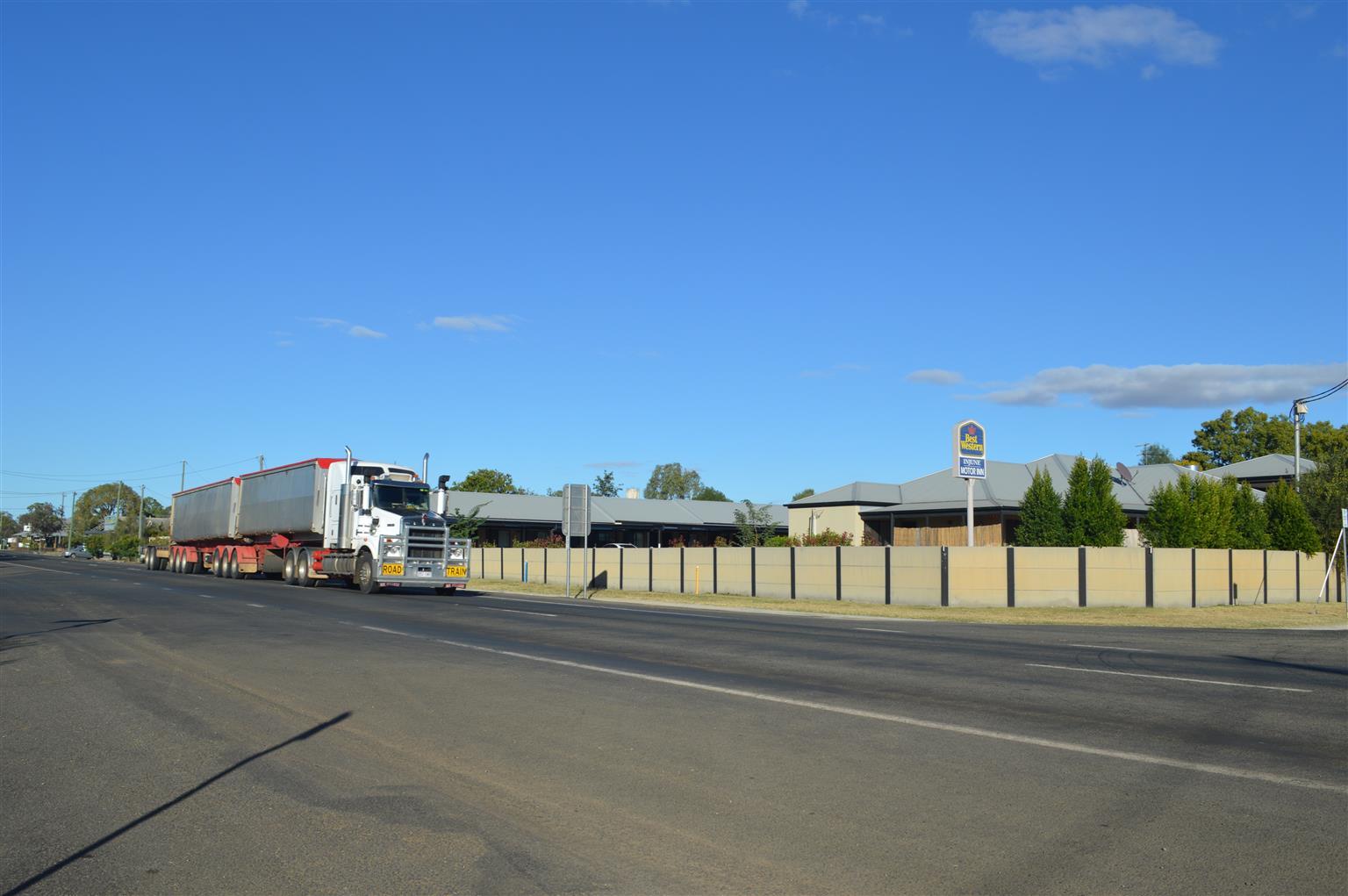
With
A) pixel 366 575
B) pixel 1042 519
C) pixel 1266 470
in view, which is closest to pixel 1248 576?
pixel 1042 519

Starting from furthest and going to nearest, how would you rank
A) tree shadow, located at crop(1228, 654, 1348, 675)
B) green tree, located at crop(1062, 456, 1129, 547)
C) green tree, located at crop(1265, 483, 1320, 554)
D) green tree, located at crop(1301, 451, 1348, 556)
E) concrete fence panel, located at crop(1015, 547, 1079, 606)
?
green tree, located at crop(1301, 451, 1348, 556) → green tree, located at crop(1265, 483, 1320, 554) → green tree, located at crop(1062, 456, 1129, 547) → concrete fence panel, located at crop(1015, 547, 1079, 606) → tree shadow, located at crop(1228, 654, 1348, 675)

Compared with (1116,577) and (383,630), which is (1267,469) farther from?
(383,630)

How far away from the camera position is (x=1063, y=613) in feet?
96.0

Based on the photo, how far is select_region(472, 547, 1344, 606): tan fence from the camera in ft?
102

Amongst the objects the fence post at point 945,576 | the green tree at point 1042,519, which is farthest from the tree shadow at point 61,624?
the green tree at point 1042,519

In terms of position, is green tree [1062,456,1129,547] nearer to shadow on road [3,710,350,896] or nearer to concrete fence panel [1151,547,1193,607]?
concrete fence panel [1151,547,1193,607]

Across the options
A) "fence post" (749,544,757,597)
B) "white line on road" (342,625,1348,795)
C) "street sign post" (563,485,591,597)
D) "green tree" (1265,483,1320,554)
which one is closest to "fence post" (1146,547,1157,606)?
"fence post" (749,544,757,597)

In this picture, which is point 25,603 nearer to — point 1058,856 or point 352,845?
point 352,845

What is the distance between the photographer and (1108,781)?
25.2 ft

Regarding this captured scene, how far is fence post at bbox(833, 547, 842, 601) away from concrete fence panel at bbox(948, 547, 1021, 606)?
404 cm

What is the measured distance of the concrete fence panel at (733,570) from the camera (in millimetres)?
37906

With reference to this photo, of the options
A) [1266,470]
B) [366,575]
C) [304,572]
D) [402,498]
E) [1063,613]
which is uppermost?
[1266,470]

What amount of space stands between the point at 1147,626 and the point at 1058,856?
21.6 meters

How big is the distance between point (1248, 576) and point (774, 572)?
1600 centimetres
